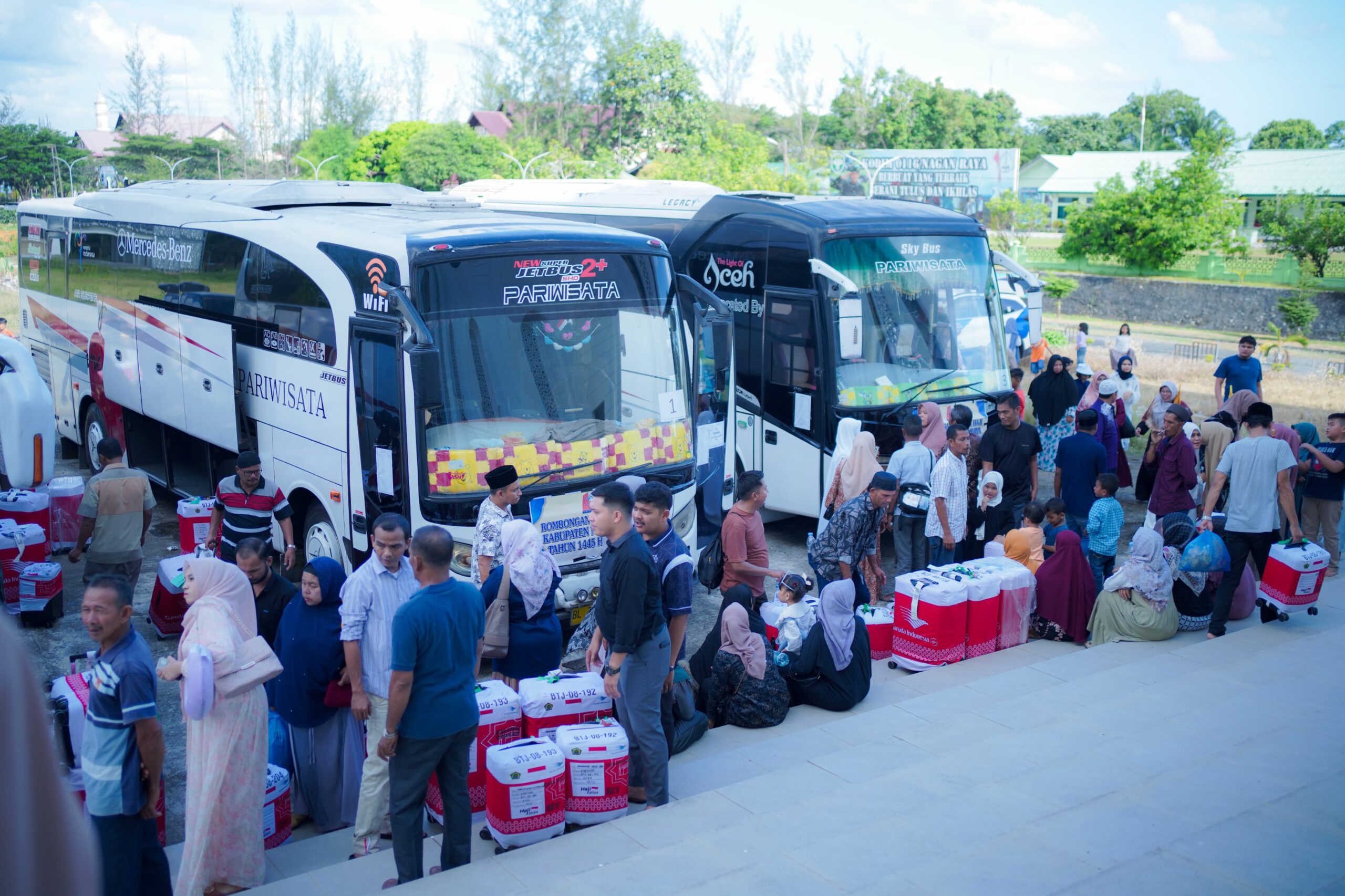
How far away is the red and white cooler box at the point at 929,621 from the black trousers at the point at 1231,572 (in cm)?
220

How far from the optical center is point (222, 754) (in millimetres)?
5016

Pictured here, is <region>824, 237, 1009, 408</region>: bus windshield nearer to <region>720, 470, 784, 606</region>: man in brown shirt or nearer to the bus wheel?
<region>720, 470, 784, 606</region>: man in brown shirt

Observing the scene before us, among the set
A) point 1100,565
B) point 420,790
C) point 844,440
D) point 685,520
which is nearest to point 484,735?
point 420,790

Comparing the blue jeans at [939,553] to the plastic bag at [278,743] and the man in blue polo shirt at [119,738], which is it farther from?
the man in blue polo shirt at [119,738]

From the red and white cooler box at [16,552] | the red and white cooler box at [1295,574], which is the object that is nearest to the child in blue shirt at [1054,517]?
the red and white cooler box at [1295,574]

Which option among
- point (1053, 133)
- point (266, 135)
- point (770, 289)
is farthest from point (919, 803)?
point (1053, 133)

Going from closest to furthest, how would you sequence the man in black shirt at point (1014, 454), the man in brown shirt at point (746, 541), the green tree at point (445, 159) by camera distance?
the man in brown shirt at point (746, 541), the man in black shirt at point (1014, 454), the green tree at point (445, 159)

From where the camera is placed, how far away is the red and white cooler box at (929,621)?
27.1 feet

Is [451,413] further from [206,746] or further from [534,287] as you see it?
[206,746]

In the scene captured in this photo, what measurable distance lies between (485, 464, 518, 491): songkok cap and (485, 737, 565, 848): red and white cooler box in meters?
1.85

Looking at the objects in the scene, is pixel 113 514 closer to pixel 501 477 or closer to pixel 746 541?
pixel 501 477

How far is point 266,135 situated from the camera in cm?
7400

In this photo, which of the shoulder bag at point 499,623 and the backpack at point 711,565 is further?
the backpack at point 711,565

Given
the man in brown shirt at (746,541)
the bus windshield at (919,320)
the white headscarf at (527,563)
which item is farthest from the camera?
the bus windshield at (919,320)
